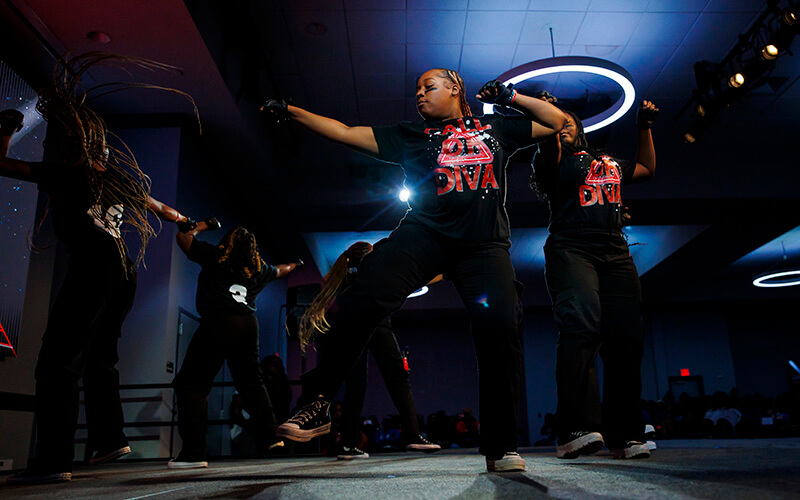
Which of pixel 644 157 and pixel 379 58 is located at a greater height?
pixel 379 58

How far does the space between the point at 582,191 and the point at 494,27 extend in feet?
12.4

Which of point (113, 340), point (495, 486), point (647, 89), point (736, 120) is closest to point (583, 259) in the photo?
point (495, 486)

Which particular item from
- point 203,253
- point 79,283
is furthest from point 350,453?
point 79,283

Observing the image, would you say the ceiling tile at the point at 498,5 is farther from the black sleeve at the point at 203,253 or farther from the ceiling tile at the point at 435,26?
the black sleeve at the point at 203,253

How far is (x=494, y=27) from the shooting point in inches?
238

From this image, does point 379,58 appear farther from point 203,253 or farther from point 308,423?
point 308,423

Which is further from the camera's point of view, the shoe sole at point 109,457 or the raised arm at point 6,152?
the shoe sole at point 109,457

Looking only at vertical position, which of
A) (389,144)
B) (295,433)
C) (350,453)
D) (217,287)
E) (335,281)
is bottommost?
(350,453)

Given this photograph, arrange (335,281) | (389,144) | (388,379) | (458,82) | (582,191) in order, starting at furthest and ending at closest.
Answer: (388,379), (335,281), (582,191), (458,82), (389,144)

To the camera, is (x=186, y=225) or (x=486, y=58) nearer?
(x=186, y=225)

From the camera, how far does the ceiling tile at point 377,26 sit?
228 inches

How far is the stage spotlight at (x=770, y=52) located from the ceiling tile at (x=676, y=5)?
723 millimetres

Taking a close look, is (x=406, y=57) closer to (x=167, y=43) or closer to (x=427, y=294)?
(x=167, y=43)

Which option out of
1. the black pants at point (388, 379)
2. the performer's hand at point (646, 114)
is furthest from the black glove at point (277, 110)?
the black pants at point (388, 379)
